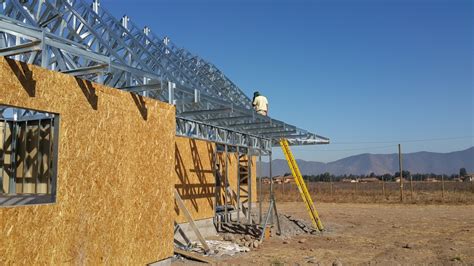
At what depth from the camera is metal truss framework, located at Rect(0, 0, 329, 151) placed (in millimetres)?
6418

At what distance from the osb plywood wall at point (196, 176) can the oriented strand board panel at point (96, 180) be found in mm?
4077

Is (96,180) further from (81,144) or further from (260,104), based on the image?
(260,104)

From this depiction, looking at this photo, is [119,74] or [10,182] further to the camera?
[10,182]

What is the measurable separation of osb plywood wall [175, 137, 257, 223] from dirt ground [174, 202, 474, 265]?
2365 millimetres

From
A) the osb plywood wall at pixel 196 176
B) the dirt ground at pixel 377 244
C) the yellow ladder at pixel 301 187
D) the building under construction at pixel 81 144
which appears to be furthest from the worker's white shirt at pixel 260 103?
the dirt ground at pixel 377 244

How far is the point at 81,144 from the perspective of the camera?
6953mm

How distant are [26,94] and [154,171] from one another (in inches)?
127

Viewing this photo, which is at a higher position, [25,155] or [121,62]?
[121,62]

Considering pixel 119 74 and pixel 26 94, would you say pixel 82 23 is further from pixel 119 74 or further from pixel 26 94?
pixel 26 94

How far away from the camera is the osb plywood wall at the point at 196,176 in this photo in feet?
43.5

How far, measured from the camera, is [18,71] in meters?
5.92

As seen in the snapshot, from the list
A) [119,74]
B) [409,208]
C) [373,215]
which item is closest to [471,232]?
[373,215]

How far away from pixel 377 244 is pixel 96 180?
29.2 ft

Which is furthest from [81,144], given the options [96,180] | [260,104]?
[260,104]
